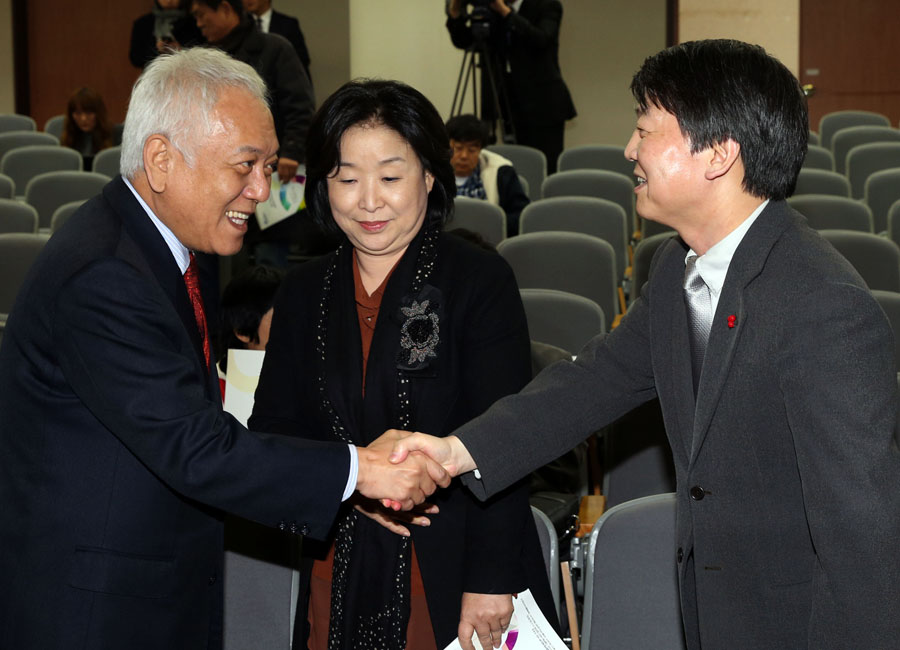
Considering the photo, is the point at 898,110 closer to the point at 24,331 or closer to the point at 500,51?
the point at 500,51

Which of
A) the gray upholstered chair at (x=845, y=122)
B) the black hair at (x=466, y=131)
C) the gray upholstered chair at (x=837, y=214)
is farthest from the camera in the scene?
the gray upholstered chair at (x=845, y=122)

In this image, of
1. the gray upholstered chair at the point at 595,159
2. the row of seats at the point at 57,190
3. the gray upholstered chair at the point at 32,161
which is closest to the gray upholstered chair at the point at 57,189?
the row of seats at the point at 57,190

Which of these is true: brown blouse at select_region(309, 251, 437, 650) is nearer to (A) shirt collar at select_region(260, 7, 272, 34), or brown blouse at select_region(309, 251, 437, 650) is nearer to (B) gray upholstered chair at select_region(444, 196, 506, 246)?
(B) gray upholstered chair at select_region(444, 196, 506, 246)

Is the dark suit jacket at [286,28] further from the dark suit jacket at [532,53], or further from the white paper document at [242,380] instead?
the white paper document at [242,380]

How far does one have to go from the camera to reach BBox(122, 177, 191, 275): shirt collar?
6.24 ft

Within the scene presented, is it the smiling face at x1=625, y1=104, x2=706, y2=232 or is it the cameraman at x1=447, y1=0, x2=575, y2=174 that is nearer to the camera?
the smiling face at x1=625, y1=104, x2=706, y2=232

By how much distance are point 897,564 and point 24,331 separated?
4.71ft

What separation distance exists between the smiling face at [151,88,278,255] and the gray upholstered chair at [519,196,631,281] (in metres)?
4.09

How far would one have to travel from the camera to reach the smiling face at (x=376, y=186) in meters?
2.12

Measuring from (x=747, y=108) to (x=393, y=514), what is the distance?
1.02 metres

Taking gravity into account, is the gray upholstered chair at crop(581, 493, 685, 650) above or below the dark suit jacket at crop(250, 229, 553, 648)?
below

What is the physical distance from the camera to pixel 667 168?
5.74ft

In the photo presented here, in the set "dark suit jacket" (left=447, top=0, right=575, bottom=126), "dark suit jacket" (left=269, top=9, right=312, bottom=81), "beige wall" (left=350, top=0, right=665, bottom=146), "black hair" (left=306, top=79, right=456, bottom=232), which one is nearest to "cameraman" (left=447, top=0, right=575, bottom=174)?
"dark suit jacket" (left=447, top=0, right=575, bottom=126)

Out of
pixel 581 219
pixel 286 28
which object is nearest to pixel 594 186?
pixel 581 219
